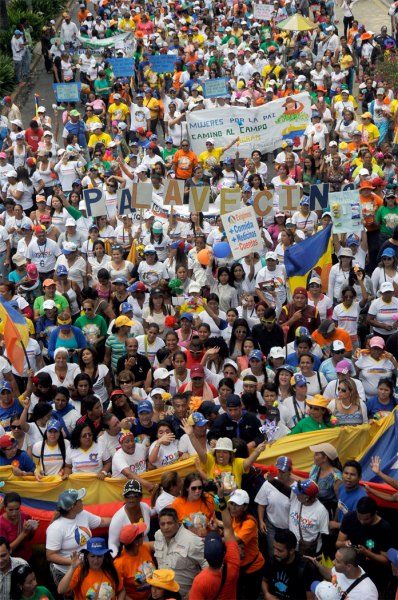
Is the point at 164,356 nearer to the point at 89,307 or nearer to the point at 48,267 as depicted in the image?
the point at 89,307

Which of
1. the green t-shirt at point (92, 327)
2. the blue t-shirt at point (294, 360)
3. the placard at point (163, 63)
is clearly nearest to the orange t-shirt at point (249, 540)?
the blue t-shirt at point (294, 360)

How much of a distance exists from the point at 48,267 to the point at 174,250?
167 centimetres

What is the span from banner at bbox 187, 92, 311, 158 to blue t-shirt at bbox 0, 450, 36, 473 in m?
11.0

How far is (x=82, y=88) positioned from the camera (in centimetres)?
2522

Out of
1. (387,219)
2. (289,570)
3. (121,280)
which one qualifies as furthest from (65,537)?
(387,219)

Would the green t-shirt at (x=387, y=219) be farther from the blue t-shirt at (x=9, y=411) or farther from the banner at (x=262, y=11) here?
the banner at (x=262, y=11)

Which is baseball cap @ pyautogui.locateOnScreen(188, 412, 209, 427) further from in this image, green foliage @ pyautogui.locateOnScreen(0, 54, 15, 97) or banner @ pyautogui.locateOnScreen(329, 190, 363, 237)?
green foliage @ pyautogui.locateOnScreen(0, 54, 15, 97)

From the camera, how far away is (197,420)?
10625 mm

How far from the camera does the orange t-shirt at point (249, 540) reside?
375 inches

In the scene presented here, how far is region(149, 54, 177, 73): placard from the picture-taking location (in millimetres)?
23766

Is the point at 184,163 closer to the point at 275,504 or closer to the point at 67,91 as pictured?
the point at 67,91

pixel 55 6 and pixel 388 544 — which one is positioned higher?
pixel 388 544

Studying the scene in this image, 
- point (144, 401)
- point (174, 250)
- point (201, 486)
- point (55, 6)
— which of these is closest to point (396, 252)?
point (174, 250)

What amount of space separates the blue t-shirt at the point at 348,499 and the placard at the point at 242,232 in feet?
17.3
